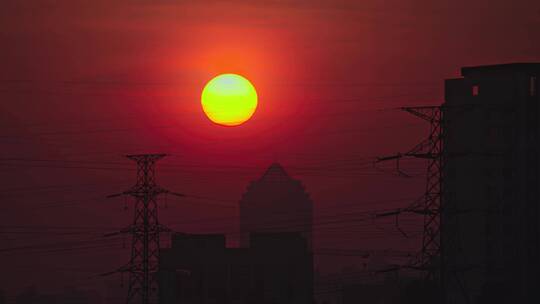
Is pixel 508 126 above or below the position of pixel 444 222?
above

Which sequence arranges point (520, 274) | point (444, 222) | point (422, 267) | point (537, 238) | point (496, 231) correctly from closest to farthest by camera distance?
point (422, 267), point (444, 222), point (520, 274), point (537, 238), point (496, 231)

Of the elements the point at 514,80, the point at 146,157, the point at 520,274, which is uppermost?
the point at 514,80

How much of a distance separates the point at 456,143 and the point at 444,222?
44.2m

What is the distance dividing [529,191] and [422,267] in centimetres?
4362

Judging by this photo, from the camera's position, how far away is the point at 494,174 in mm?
125188

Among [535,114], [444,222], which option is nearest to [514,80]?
[535,114]

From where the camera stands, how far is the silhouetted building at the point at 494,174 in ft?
376

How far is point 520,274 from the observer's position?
347ft

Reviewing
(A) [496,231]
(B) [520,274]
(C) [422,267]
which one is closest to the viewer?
(C) [422,267]

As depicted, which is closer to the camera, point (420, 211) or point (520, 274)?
point (420, 211)

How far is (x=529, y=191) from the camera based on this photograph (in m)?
117

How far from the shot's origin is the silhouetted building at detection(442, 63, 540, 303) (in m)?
115

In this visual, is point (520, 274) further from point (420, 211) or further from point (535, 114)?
point (420, 211)

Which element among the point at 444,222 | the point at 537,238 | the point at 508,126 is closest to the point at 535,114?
the point at 508,126
